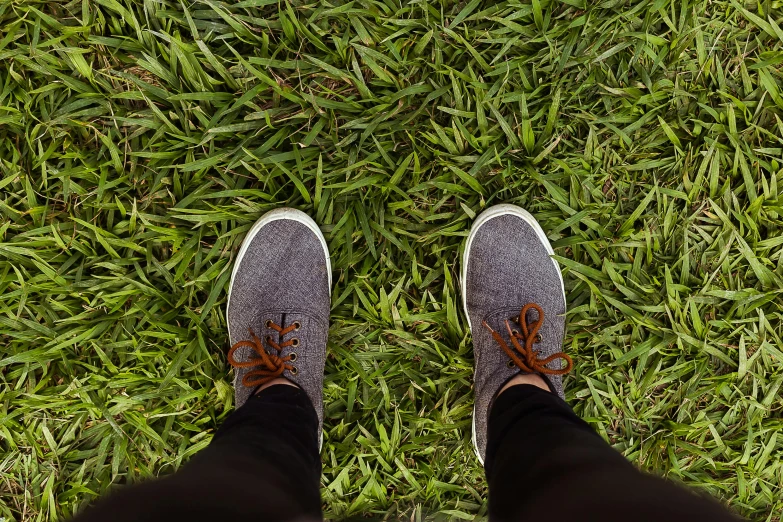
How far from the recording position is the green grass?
1316 mm

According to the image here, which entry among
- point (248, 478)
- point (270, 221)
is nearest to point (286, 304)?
point (270, 221)

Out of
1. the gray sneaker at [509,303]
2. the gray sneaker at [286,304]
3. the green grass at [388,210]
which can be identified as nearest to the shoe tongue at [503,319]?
the gray sneaker at [509,303]

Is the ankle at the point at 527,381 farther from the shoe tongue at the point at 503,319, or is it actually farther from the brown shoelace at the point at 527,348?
the shoe tongue at the point at 503,319

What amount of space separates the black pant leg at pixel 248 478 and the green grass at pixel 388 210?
0.22m

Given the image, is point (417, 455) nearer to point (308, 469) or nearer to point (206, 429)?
point (308, 469)

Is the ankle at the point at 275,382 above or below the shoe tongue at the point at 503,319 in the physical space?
below

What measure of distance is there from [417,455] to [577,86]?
113 centimetres

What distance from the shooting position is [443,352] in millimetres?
1410

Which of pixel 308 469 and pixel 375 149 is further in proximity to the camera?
pixel 375 149

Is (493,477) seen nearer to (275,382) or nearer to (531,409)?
(531,409)

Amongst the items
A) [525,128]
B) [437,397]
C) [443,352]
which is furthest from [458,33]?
[437,397]

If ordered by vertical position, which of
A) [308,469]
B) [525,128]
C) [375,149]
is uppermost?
[525,128]

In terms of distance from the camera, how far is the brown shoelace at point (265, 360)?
133cm

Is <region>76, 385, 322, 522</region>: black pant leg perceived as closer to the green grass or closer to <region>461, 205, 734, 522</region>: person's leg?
the green grass
